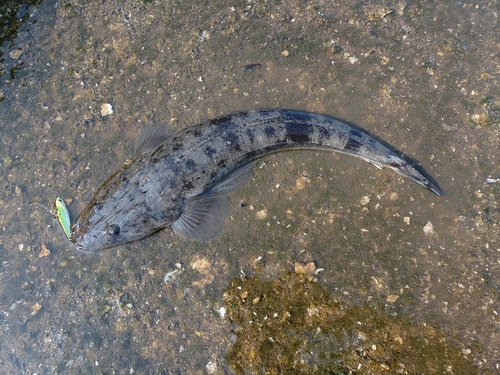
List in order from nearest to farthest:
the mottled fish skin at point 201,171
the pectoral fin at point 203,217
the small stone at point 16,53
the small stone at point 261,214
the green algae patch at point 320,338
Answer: the green algae patch at point 320,338, the mottled fish skin at point 201,171, the pectoral fin at point 203,217, the small stone at point 261,214, the small stone at point 16,53

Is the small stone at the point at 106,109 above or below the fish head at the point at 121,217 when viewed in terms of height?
above

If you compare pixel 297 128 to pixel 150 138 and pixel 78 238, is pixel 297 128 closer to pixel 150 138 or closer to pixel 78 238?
pixel 150 138

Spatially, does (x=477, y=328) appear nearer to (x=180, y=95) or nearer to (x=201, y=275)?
(x=201, y=275)

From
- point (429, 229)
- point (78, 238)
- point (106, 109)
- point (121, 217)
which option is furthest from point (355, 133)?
point (78, 238)

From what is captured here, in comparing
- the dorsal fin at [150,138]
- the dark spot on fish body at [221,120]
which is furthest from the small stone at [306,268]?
the dorsal fin at [150,138]

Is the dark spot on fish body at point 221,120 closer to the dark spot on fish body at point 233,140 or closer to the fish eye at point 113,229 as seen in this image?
the dark spot on fish body at point 233,140

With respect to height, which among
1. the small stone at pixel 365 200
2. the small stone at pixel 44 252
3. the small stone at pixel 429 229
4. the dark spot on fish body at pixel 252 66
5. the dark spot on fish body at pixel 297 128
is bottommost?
the small stone at pixel 429 229

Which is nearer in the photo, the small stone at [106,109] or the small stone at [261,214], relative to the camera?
the small stone at [261,214]

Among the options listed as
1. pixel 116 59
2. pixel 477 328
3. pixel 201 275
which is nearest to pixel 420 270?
pixel 477 328
